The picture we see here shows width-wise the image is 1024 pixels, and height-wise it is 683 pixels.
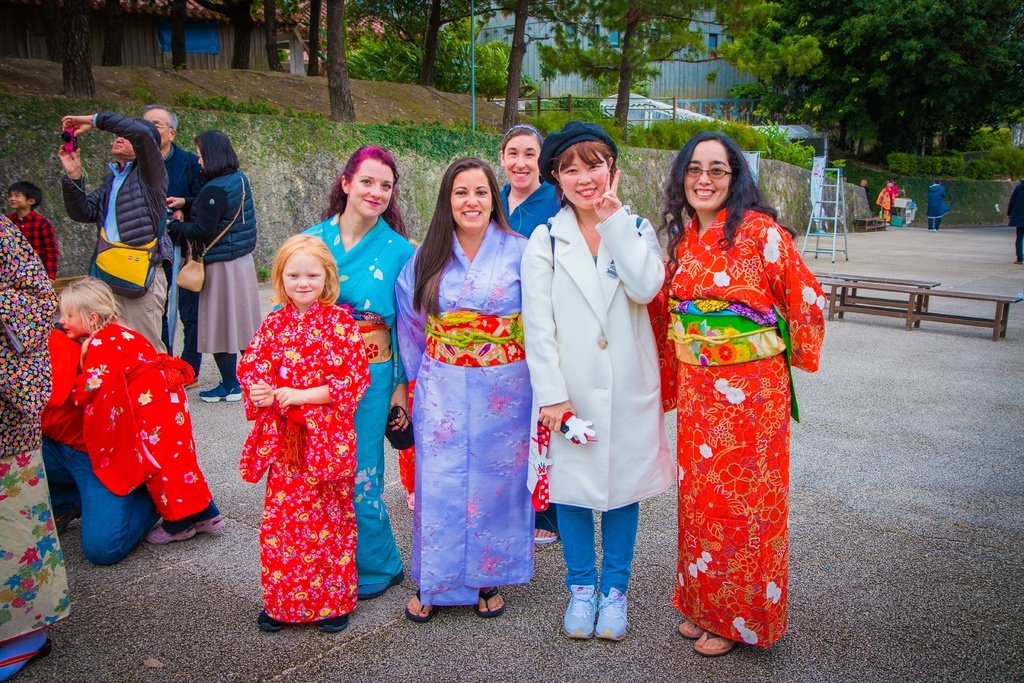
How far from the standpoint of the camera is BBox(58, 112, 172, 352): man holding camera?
15.2ft

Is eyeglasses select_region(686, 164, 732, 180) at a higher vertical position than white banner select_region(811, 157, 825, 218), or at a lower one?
lower

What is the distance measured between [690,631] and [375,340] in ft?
5.11

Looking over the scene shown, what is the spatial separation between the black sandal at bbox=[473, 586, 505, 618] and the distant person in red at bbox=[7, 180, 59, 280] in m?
4.45

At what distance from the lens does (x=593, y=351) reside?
271cm

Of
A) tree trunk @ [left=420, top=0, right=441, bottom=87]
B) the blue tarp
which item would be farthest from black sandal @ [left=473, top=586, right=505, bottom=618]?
the blue tarp

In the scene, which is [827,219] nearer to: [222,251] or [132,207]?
[222,251]

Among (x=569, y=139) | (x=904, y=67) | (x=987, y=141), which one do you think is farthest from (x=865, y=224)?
(x=569, y=139)

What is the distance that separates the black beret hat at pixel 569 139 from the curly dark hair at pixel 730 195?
0.80 feet

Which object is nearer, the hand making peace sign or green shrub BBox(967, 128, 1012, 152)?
the hand making peace sign

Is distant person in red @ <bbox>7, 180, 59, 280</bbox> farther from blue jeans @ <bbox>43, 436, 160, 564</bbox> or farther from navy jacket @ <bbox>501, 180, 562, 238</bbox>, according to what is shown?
navy jacket @ <bbox>501, 180, 562, 238</bbox>

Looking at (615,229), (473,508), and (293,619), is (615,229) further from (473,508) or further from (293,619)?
(293,619)

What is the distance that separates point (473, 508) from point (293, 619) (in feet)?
2.44

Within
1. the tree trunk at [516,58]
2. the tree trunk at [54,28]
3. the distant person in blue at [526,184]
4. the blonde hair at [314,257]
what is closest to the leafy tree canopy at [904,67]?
the tree trunk at [516,58]

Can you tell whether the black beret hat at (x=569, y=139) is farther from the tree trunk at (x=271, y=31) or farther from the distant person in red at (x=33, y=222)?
the tree trunk at (x=271, y=31)
